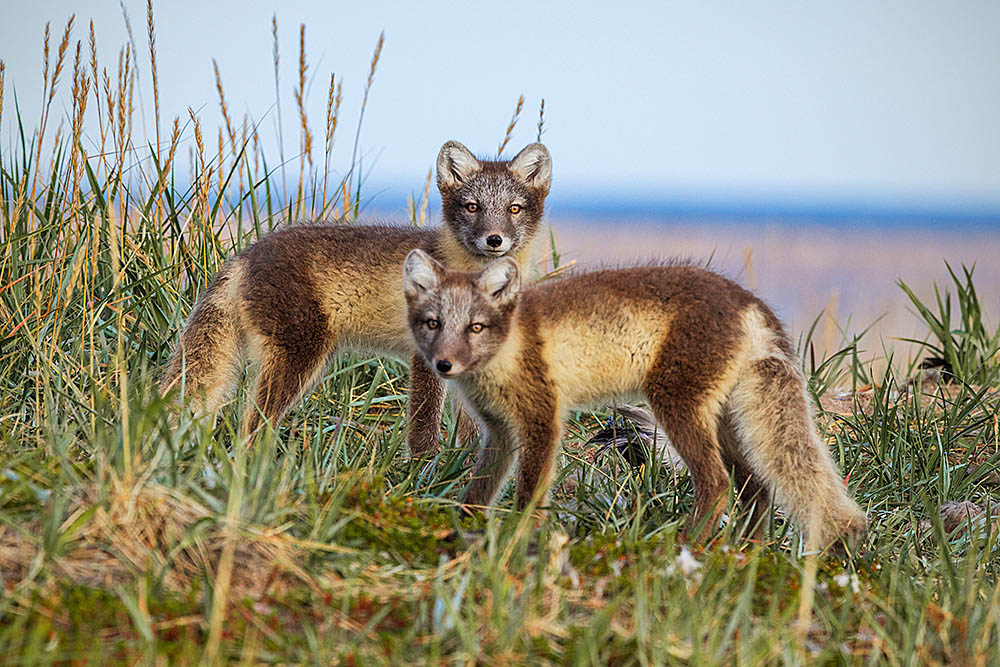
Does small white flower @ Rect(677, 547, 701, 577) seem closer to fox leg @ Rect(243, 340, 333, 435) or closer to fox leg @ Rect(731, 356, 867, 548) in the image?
fox leg @ Rect(731, 356, 867, 548)

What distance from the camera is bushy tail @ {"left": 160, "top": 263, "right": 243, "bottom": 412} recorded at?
4.27m

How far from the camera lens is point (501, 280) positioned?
146 inches

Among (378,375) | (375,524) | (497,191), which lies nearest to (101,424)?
(375,524)

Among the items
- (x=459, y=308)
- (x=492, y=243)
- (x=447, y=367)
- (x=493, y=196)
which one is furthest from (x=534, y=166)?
(x=447, y=367)

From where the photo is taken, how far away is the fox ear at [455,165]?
16.0 ft

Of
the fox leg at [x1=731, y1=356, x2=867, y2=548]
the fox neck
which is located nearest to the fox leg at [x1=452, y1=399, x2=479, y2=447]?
the fox neck

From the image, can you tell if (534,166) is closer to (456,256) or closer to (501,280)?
(456,256)

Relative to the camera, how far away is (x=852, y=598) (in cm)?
303

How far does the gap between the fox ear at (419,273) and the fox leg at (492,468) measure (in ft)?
1.90

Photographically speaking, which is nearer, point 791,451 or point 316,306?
point 791,451

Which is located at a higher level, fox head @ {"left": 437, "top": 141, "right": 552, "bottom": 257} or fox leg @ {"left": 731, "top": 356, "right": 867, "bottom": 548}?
fox head @ {"left": 437, "top": 141, "right": 552, "bottom": 257}

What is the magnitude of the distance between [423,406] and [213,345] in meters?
0.98

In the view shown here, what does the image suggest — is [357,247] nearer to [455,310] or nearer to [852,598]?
[455,310]

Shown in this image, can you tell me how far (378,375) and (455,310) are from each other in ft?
4.39
